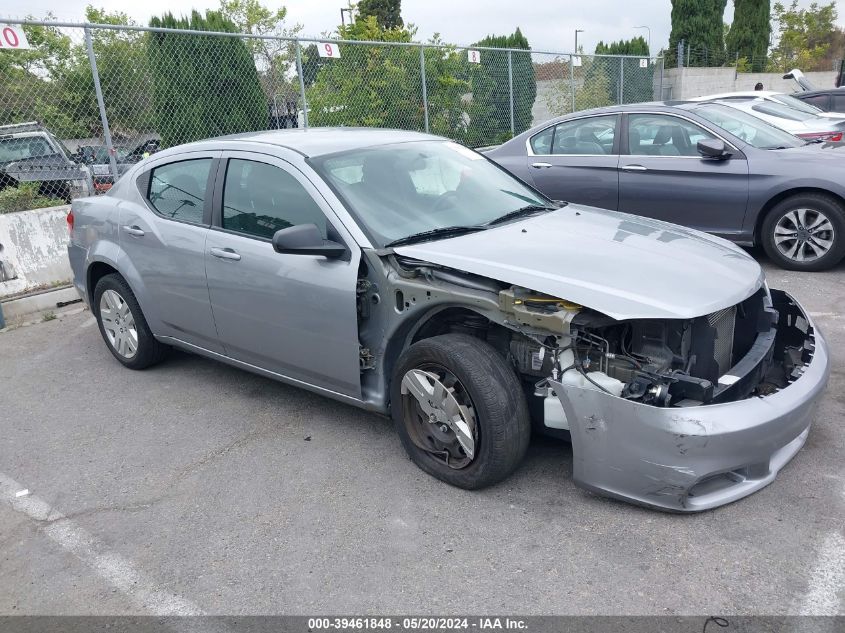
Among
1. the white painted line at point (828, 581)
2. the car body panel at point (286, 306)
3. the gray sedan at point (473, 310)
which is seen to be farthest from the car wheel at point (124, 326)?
the white painted line at point (828, 581)

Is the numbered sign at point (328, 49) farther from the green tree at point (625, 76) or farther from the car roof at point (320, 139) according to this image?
the green tree at point (625, 76)

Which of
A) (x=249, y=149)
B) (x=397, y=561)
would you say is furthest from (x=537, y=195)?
(x=397, y=561)

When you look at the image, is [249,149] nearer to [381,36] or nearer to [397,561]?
[397,561]

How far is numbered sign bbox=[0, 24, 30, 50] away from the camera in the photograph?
6.98 m

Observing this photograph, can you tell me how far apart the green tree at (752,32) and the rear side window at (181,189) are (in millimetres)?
32293

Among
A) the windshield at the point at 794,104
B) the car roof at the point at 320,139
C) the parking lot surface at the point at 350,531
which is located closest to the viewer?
the parking lot surface at the point at 350,531

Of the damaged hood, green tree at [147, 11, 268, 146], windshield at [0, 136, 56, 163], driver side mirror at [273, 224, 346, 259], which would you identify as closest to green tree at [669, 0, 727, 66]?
green tree at [147, 11, 268, 146]

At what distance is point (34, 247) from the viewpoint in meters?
7.56

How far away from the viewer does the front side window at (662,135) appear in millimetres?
7191

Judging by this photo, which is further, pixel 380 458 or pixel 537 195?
pixel 537 195

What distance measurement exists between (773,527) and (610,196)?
16.3ft

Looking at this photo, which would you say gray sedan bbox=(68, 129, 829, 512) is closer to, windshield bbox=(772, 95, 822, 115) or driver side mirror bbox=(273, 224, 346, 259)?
driver side mirror bbox=(273, 224, 346, 259)

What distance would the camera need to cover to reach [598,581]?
111 inches

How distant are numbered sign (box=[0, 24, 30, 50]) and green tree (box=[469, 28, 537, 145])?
8.16 metres
